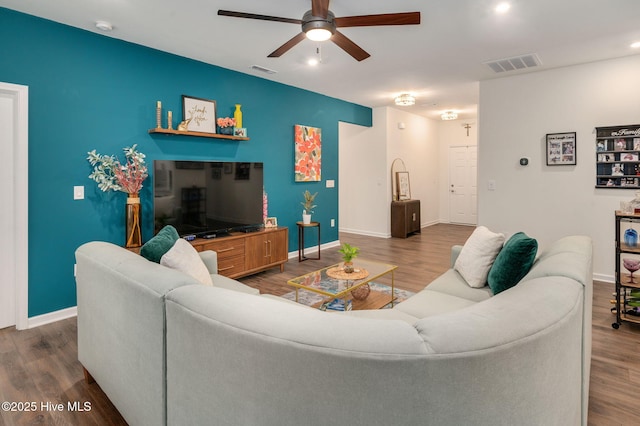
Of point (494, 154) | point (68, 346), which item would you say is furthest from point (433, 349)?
point (494, 154)

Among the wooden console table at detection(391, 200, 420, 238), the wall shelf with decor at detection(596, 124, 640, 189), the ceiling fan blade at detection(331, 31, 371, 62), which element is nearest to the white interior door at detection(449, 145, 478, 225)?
the wooden console table at detection(391, 200, 420, 238)

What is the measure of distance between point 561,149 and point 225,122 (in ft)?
14.1

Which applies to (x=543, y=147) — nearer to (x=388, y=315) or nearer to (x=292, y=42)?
(x=292, y=42)

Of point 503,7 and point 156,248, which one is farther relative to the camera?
point 503,7

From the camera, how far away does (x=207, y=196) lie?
4047 mm

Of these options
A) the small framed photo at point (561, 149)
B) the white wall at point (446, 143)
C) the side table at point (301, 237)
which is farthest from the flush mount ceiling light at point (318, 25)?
the white wall at point (446, 143)

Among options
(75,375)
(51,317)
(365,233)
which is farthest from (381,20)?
(365,233)

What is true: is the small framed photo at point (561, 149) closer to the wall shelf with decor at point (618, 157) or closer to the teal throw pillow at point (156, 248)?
the wall shelf with decor at point (618, 157)

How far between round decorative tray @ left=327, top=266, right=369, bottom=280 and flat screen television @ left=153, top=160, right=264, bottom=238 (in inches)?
66.1

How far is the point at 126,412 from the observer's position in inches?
63.9

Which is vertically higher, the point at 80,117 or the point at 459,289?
the point at 80,117

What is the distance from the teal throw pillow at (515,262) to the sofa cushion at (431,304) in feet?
0.81

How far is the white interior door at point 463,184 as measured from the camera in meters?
8.76

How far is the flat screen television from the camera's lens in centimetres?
368
